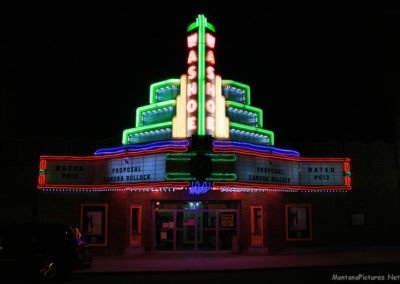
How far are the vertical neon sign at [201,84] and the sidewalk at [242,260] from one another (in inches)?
200

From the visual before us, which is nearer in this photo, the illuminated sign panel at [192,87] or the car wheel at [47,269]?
the car wheel at [47,269]

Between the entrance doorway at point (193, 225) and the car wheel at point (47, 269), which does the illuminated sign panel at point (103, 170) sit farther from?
the car wheel at point (47, 269)

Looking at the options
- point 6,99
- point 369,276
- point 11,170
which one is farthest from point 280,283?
point 6,99

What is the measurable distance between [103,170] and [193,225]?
189 inches

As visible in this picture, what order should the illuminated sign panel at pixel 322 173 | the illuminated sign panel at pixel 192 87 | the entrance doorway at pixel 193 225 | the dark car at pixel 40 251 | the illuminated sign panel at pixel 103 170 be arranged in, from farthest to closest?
the entrance doorway at pixel 193 225 < the illuminated sign panel at pixel 322 173 < the illuminated sign panel at pixel 192 87 < the illuminated sign panel at pixel 103 170 < the dark car at pixel 40 251

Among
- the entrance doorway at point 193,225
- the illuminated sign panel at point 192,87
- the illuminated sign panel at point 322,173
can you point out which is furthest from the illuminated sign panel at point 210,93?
the illuminated sign panel at point 322,173

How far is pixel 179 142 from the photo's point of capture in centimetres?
1658

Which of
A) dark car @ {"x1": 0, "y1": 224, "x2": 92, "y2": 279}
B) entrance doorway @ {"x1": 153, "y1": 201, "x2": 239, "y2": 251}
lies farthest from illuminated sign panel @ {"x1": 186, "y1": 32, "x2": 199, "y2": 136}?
dark car @ {"x1": 0, "y1": 224, "x2": 92, "y2": 279}

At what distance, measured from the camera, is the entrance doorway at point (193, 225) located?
65.2ft

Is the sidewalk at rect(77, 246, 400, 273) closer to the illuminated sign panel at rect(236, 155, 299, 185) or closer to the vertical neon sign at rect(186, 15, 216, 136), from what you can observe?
the illuminated sign panel at rect(236, 155, 299, 185)

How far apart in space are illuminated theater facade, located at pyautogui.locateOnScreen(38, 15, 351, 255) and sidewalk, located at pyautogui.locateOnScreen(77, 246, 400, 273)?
30.9 inches

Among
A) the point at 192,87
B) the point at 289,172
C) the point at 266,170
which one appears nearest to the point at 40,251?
the point at 192,87

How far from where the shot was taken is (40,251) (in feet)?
41.0

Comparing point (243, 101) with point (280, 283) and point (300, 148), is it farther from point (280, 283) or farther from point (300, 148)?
point (280, 283)
